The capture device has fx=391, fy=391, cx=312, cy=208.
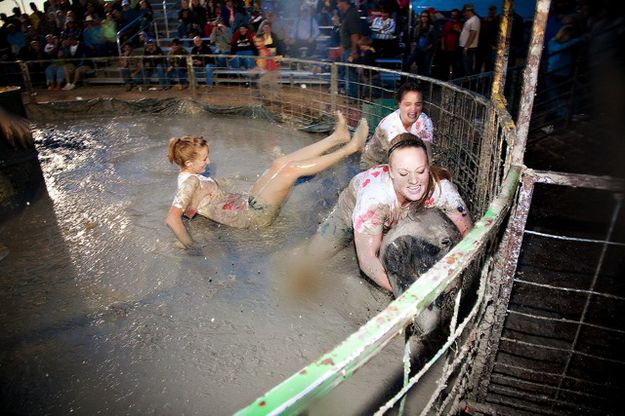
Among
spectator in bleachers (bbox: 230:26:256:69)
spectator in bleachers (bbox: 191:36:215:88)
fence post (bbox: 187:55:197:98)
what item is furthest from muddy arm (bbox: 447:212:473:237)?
spectator in bleachers (bbox: 191:36:215:88)

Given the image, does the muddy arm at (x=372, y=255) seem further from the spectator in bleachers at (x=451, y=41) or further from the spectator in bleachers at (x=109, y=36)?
the spectator in bleachers at (x=109, y=36)

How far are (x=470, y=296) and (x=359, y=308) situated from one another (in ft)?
3.19

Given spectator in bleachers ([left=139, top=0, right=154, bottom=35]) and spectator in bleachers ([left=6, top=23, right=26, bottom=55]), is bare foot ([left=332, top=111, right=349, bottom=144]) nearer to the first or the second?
spectator in bleachers ([left=139, top=0, right=154, bottom=35])

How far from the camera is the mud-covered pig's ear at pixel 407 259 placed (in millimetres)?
3182

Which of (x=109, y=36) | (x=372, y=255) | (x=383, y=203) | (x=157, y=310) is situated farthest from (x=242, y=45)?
(x=372, y=255)

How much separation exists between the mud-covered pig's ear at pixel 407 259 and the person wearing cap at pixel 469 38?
7610 millimetres

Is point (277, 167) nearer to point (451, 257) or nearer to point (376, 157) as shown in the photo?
point (376, 157)

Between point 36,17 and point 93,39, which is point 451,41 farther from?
point 36,17

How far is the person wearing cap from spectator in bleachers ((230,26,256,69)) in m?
5.66

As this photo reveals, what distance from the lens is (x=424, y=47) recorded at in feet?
32.6

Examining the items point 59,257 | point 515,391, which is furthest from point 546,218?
point 59,257

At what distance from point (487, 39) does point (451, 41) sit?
80 centimetres

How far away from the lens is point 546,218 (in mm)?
5000

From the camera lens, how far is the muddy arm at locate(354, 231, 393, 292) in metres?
3.26
